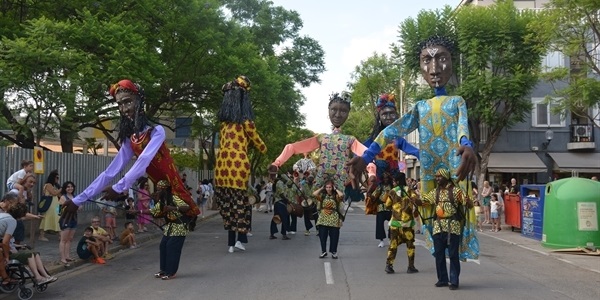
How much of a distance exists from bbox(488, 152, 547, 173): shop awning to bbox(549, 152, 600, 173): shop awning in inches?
35.7

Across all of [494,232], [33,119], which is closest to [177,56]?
[33,119]

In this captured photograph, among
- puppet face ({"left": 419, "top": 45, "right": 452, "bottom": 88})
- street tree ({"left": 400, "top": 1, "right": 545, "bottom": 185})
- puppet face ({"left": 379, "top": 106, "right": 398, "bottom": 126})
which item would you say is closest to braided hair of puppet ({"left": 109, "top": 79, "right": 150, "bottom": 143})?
puppet face ({"left": 419, "top": 45, "right": 452, "bottom": 88})

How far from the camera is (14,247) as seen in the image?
29.4ft

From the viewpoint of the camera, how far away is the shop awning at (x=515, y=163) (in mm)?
33438

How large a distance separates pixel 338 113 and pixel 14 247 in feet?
21.6

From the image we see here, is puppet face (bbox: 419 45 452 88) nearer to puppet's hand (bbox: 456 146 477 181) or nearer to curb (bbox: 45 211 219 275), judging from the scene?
puppet's hand (bbox: 456 146 477 181)

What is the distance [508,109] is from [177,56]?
17.0 meters

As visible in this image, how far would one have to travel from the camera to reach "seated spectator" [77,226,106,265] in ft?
39.3

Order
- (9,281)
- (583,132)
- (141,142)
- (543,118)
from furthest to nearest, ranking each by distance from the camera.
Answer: (543,118)
(583,132)
(141,142)
(9,281)

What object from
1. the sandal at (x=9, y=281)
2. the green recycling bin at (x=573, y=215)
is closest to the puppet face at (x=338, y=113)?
the green recycling bin at (x=573, y=215)

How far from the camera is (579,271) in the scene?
11594mm

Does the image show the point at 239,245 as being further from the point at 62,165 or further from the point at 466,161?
the point at 62,165

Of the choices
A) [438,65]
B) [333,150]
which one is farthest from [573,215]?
[438,65]

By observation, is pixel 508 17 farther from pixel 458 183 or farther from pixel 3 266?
pixel 3 266
